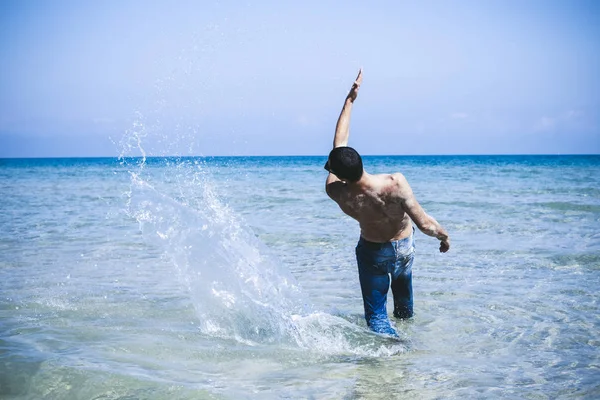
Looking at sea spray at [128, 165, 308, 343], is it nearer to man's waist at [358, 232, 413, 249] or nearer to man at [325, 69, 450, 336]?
man at [325, 69, 450, 336]

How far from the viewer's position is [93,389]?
11.2 feet

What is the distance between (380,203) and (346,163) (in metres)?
0.47

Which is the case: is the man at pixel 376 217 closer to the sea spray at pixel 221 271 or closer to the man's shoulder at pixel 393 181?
the man's shoulder at pixel 393 181

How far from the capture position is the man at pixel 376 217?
3996mm

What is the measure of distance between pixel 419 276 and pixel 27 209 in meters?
11.5

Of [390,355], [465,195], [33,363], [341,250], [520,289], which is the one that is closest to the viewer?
[33,363]

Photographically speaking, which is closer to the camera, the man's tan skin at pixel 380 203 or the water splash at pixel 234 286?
the man's tan skin at pixel 380 203

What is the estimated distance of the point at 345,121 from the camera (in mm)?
4383

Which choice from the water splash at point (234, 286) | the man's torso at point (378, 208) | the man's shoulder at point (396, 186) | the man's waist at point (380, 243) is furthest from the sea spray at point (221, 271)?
the man's shoulder at point (396, 186)

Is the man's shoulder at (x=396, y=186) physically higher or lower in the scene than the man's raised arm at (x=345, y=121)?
lower

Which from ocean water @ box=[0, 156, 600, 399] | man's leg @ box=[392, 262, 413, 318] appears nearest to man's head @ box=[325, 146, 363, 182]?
man's leg @ box=[392, 262, 413, 318]

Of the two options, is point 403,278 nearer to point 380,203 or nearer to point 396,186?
point 380,203

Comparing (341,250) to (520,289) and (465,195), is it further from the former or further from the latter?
(465,195)

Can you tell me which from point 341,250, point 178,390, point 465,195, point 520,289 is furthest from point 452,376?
point 465,195
